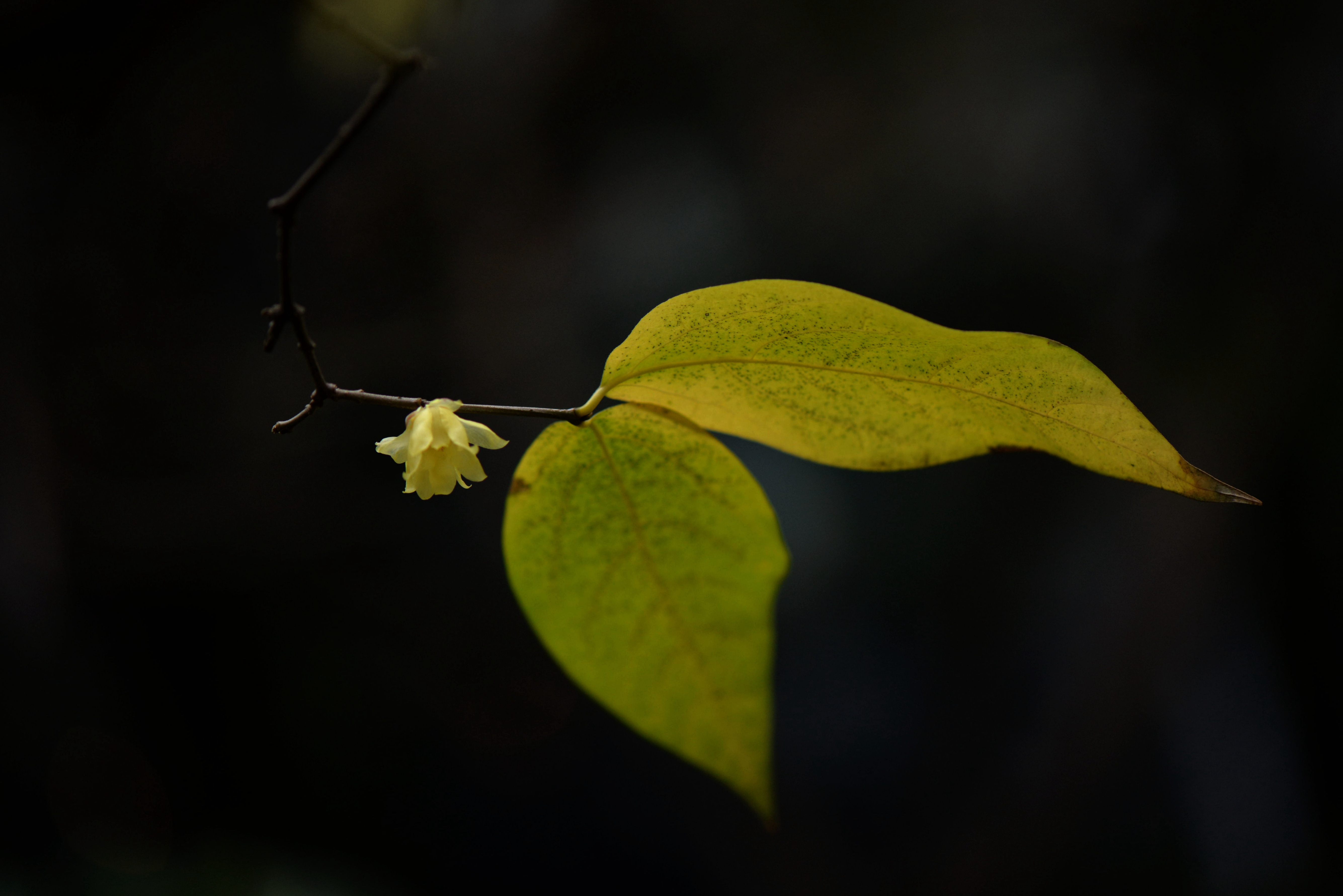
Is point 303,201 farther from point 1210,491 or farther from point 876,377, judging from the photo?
point 1210,491

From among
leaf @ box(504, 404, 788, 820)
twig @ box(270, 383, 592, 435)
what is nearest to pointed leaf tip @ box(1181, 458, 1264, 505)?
leaf @ box(504, 404, 788, 820)

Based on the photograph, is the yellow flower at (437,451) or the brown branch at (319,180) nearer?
the brown branch at (319,180)

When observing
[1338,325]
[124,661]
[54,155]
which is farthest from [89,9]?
[1338,325]

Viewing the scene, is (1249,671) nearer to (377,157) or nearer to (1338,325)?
(1338,325)

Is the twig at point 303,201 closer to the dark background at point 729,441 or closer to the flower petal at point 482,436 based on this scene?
the flower petal at point 482,436

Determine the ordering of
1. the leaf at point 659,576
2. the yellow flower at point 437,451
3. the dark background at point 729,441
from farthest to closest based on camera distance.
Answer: the dark background at point 729,441, the yellow flower at point 437,451, the leaf at point 659,576

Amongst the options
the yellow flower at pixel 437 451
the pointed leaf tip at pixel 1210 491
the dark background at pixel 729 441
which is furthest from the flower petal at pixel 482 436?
the dark background at pixel 729 441
